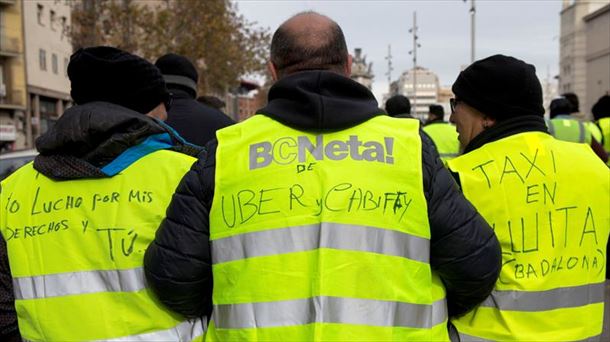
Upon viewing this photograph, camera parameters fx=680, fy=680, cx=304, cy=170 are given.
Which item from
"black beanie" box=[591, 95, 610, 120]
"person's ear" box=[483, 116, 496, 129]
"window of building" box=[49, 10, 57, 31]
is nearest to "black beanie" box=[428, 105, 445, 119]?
"black beanie" box=[591, 95, 610, 120]

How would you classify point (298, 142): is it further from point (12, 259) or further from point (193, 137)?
point (193, 137)

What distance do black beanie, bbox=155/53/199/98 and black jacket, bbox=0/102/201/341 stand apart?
6.65ft

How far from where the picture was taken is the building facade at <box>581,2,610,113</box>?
96188mm

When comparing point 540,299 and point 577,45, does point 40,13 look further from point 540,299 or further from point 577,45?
point 577,45

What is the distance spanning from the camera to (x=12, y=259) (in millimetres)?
2420

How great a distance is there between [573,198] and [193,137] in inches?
97.6

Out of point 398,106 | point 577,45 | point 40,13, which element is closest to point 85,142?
point 398,106

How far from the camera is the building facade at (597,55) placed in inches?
3787

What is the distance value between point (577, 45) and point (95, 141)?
115329 mm

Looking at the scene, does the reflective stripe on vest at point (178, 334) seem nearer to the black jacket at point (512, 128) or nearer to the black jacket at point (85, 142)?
the black jacket at point (85, 142)

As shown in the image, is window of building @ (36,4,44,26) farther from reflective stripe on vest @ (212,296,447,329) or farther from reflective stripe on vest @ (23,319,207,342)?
reflective stripe on vest @ (212,296,447,329)

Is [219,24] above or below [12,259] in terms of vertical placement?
above

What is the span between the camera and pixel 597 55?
99250 millimetres

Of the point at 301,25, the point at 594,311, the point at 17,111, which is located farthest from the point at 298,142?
the point at 17,111
